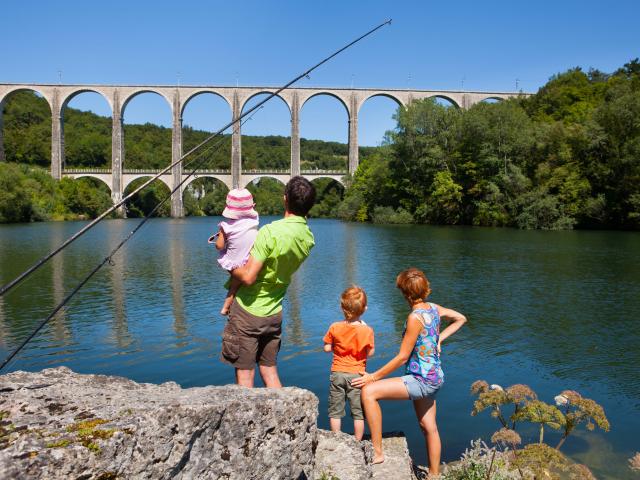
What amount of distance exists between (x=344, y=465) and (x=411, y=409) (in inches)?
104

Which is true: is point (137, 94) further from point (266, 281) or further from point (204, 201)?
point (266, 281)

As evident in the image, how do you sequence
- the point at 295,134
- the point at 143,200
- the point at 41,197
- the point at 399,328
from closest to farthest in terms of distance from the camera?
the point at 399,328, the point at 41,197, the point at 295,134, the point at 143,200

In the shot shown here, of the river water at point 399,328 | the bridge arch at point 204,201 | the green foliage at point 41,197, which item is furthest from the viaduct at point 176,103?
the river water at point 399,328

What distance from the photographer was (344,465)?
2871mm

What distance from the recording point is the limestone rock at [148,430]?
182 centimetres

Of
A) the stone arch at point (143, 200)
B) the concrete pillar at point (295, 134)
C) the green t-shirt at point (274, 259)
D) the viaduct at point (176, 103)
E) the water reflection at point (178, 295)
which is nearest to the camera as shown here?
the green t-shirt at point (274, 259)

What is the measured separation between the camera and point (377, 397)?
11.0 feet

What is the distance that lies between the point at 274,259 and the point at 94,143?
338 feet

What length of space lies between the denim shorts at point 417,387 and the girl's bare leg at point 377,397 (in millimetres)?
29

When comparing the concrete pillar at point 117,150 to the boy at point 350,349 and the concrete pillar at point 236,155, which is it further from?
the boy at point 350,349

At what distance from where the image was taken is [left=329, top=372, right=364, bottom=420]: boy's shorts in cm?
364

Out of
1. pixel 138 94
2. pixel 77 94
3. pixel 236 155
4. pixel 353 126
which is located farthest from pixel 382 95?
pixel 77 94

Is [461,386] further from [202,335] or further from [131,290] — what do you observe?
[131,290]

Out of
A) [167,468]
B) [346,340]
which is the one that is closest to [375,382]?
[346,340]
